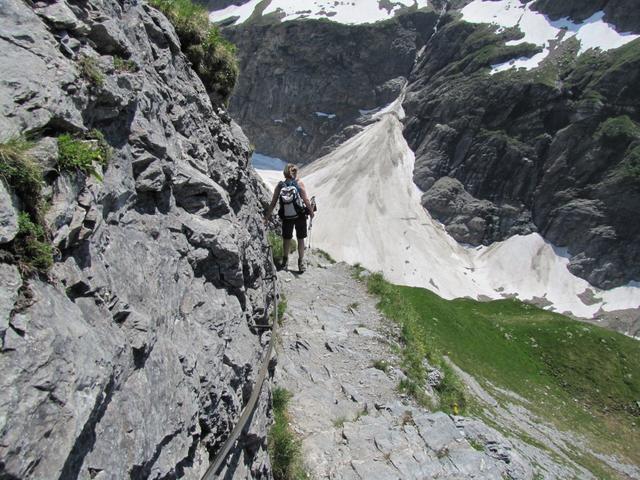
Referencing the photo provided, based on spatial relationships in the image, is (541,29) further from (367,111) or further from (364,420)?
(364,420)

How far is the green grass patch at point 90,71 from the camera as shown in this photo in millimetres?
5734

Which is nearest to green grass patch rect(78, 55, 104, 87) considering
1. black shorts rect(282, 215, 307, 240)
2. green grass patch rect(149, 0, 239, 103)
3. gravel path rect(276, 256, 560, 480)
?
green grass patch rect(149, 0, 239, 103)

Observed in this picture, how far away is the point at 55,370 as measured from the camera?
12.0 ft

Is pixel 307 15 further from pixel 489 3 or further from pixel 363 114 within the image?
pixel 489 3

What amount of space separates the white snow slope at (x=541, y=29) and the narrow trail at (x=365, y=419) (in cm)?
15063

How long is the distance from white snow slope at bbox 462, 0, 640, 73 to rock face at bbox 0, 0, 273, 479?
156 metres

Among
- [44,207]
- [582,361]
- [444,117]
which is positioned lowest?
[582,361]

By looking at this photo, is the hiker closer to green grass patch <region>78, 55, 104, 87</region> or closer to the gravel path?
the gravel path

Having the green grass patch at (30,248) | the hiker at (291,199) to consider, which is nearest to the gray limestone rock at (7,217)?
the green grass patch at (30,248)

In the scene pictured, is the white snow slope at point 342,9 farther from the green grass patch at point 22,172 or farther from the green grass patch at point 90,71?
the green grass patch at point 22,172

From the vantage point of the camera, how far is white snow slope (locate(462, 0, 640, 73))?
135m

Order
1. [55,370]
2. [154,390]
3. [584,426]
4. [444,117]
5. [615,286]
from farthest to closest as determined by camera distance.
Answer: [444,117]
[615,286]
[584,426]
[154,390]
[55,370]

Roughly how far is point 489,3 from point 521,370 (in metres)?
185

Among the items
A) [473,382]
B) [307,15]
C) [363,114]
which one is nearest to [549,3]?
[363,114]
